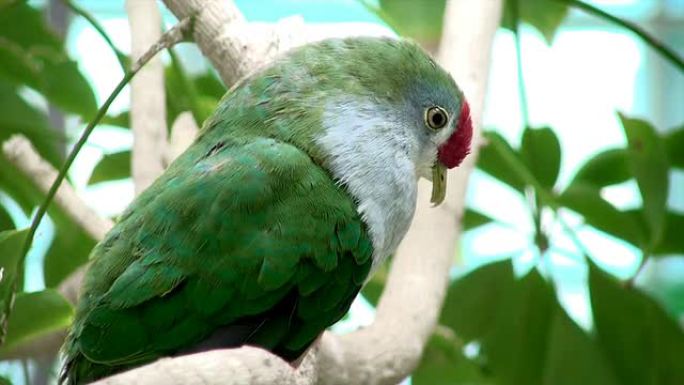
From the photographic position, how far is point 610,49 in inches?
120

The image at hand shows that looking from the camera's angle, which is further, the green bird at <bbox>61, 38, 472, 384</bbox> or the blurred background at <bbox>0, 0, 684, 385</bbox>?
the blurred background at <bbox>0, 0, 684, 385</bbox>

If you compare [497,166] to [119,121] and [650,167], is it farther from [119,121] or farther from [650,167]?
[119,121]

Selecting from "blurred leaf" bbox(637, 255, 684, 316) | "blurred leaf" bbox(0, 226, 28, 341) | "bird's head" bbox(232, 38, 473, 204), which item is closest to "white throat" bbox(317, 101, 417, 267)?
"bird's head" bbox(232, 38, 473, 204)

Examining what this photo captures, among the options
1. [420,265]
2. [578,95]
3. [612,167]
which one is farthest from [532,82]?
[420,265]

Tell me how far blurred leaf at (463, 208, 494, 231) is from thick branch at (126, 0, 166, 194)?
408 millimetres

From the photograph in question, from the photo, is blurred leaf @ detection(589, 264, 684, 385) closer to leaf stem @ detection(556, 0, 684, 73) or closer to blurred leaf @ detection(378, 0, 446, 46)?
leaf stem @ detection(556, 0, 684, 73)

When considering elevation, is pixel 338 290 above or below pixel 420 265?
above

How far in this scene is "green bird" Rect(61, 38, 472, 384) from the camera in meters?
0.73

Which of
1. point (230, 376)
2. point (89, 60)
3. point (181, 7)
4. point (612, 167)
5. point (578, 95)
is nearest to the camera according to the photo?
point (230, 376)

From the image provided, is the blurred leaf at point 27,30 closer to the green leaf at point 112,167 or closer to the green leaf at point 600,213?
the green leaf at point 112,167

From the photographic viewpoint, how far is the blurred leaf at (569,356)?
106 centimetres

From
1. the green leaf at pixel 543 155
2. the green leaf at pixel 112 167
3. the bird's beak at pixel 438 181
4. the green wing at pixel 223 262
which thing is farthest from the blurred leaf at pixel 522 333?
the green leaf at pixel 112 167

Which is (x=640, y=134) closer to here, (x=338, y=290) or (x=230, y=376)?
(x=338, y=290)

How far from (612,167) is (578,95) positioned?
6.13 feet
